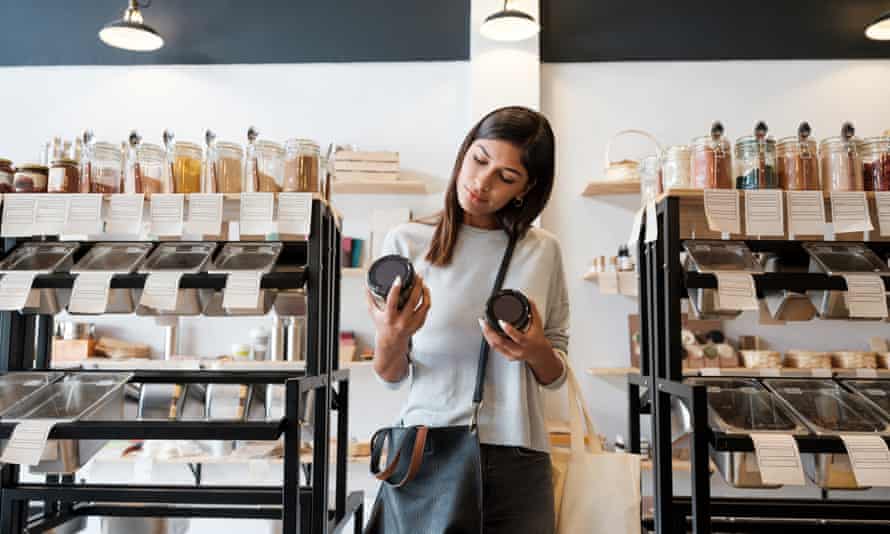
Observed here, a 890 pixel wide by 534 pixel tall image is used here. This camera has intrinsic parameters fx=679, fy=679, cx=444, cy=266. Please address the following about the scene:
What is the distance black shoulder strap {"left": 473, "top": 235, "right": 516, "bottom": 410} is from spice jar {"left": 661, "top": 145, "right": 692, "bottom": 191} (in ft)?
2.18

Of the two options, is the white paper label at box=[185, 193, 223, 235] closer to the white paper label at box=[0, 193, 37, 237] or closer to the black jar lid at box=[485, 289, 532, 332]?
the white paper label at box=[0, 193, 37, 237]

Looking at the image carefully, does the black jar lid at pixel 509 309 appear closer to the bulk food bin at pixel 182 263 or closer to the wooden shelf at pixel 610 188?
the bulk food bin at pixel 182 263

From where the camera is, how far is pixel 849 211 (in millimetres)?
1615

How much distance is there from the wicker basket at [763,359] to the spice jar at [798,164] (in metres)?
2.08

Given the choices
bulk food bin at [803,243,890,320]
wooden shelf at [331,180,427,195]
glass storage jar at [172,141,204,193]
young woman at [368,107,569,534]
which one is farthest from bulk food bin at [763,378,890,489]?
wooden shelf at [331,180,427,195]

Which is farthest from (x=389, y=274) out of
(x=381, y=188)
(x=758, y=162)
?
(x=381, y=188)

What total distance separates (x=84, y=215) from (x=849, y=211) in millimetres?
1879

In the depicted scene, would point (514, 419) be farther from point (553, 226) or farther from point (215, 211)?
point (553, 226)

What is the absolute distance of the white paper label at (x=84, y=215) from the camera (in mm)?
1713

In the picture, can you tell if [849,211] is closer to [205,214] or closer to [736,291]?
[736,291]

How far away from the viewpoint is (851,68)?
398 centimetres

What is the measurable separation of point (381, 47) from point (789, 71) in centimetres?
241

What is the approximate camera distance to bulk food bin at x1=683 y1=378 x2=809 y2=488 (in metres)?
1.49

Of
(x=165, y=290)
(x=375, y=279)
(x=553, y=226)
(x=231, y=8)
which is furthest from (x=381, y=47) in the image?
(x=375, y=279)
